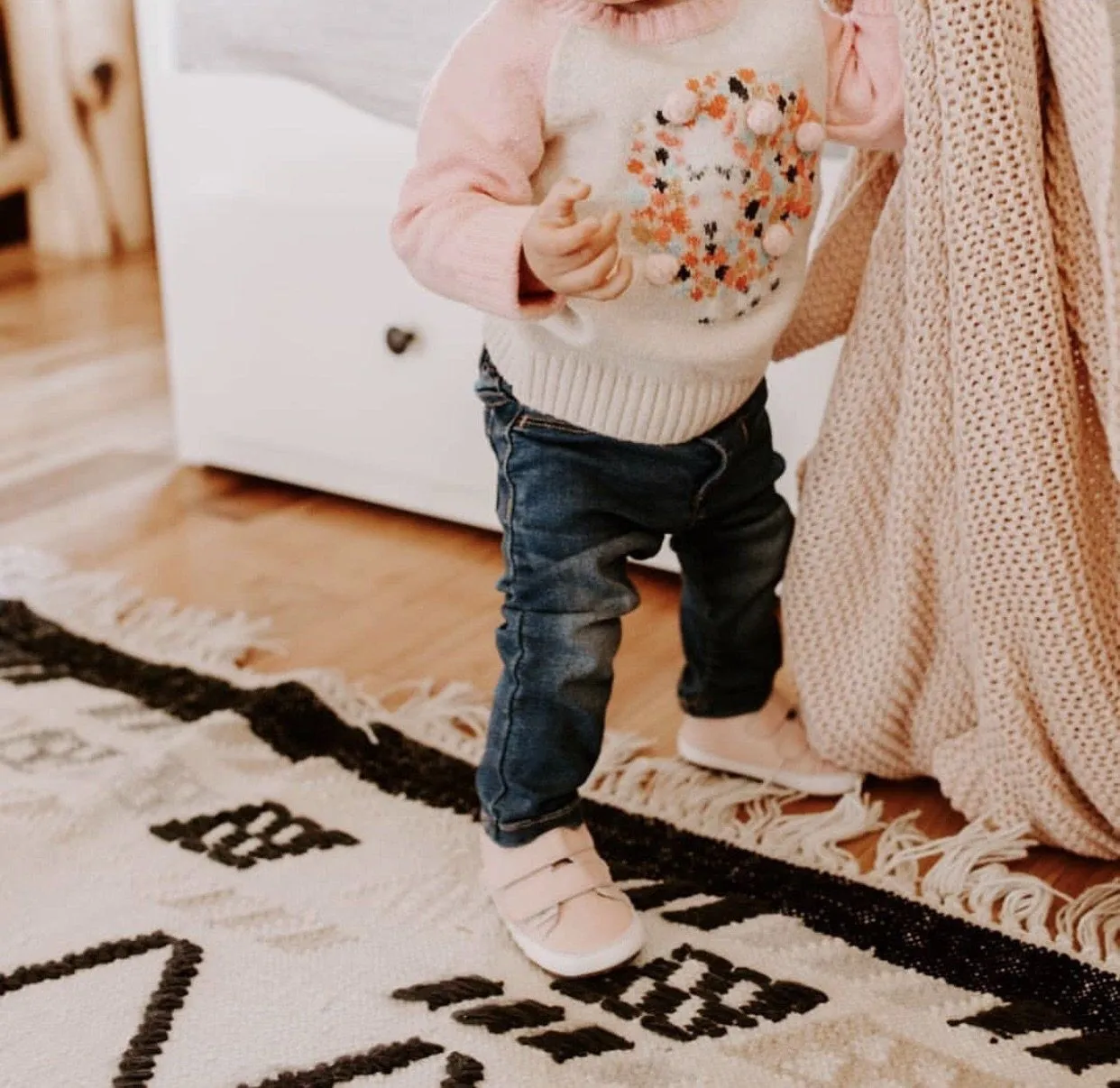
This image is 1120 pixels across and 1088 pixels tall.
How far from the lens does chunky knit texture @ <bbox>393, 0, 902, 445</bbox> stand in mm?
683

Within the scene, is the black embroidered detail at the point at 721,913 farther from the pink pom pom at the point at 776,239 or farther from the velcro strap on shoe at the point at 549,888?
the pink pom pom at the point at 776,239

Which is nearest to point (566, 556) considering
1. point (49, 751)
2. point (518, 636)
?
point (518, 636)

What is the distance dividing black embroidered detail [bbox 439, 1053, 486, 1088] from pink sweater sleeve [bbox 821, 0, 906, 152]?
0.51 metres

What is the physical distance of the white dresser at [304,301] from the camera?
3.99 ft

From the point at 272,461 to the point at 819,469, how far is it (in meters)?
0.66

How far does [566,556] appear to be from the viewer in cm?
78

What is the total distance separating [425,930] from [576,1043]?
0.41ft

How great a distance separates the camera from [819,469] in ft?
2.93


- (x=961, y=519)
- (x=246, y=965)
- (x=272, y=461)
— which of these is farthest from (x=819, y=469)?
(x=272, y=461)

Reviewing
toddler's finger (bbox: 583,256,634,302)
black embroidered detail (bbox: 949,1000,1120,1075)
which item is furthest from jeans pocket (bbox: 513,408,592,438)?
black embroidered detail (bbox: 949,1000,1120,1075)

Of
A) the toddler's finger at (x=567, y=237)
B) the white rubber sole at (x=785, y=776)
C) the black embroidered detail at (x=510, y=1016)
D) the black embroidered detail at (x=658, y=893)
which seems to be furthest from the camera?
the white rubber sole at (x=785, y=776)

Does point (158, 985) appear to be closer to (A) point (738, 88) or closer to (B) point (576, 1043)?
(B) point (576, 1043)

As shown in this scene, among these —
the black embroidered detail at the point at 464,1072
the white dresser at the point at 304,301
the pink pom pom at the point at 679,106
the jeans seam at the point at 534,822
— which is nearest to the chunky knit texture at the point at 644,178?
the pink pom pom at the point at 679,106

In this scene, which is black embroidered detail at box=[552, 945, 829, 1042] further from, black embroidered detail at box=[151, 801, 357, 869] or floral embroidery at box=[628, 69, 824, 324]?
floral embroidery at box=[628, 69, 824, 324]
